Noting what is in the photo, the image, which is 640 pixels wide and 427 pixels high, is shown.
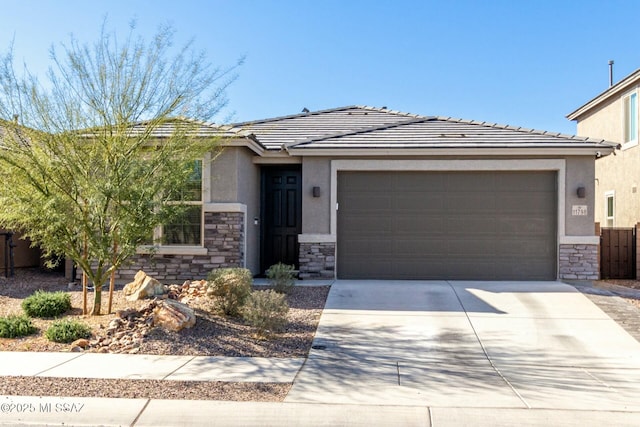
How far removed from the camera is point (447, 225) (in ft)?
42.8

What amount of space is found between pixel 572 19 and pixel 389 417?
560 inches

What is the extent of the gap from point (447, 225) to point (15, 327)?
9.10m

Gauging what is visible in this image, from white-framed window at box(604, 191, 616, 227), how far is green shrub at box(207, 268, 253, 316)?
14.5 m

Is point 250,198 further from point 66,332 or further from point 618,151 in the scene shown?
point 618,151

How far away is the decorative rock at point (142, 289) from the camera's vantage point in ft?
34.4

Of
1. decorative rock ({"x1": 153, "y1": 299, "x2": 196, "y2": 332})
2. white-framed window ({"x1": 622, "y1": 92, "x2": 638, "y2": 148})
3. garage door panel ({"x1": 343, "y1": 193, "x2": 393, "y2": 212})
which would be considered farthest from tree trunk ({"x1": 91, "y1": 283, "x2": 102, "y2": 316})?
white-framed window ({"x1": 622, "y1": 92, "x2": 638, "y2": 148})

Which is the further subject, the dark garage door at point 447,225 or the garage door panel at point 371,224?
the garage door panel at point 371,224

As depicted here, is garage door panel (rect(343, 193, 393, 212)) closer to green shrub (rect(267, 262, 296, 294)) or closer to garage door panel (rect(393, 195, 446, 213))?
garage door panel (rect(393, 195, 446, 213))

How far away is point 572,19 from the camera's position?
A: 613 inches

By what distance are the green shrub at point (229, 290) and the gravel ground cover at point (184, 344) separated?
0.25m

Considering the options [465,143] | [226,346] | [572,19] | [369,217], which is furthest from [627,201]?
[226,346]

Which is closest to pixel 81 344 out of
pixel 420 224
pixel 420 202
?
pixel 420 224

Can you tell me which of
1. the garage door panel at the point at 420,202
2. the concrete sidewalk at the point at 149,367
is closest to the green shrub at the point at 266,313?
the concrete sidewalk at the point at 149,367

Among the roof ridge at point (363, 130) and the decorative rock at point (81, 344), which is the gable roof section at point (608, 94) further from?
the decorative rock at point (81, 344)
